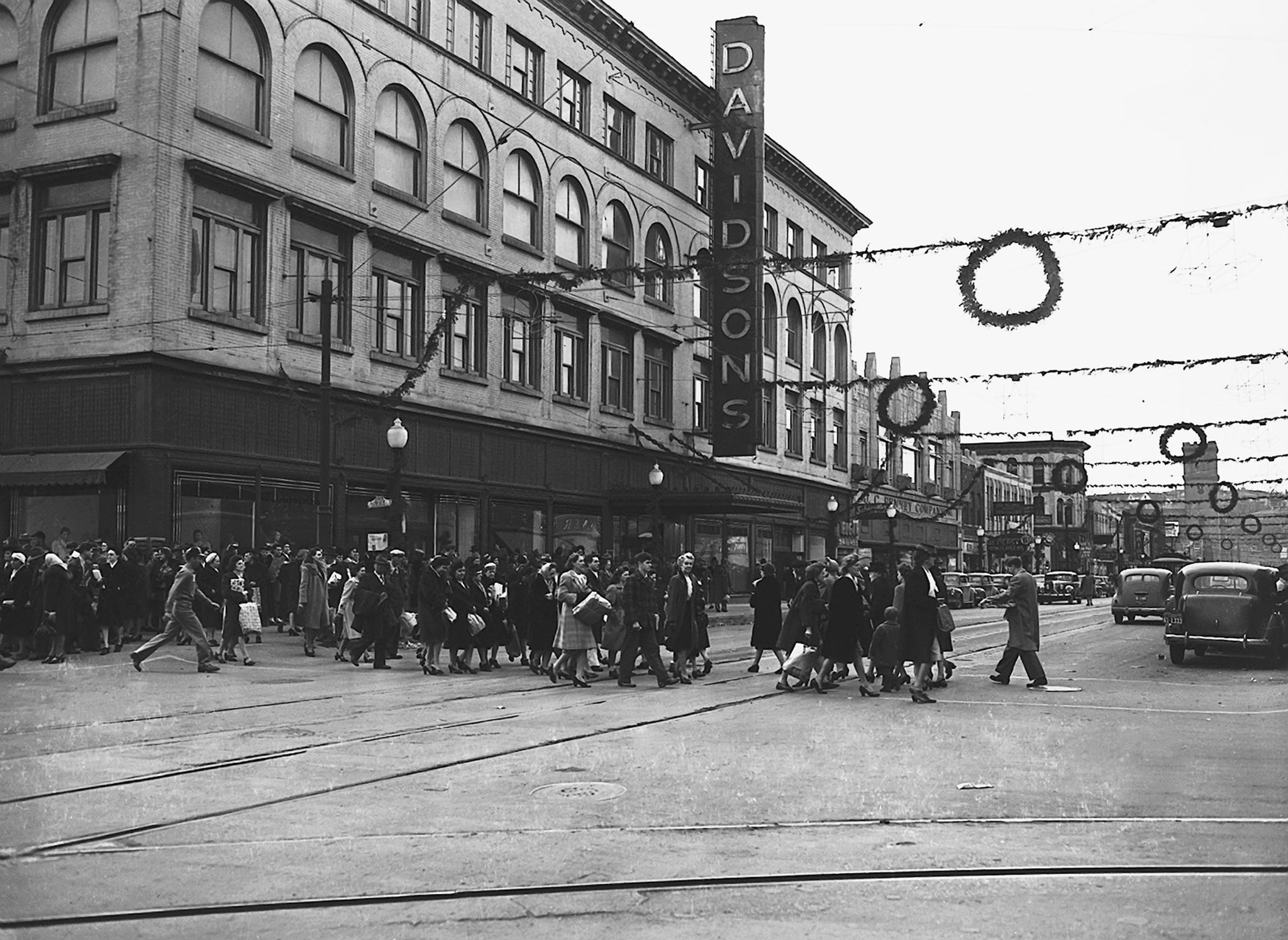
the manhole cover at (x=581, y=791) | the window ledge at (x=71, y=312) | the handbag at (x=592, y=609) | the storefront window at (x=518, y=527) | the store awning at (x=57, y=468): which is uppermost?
the window ledge at (x=71, y=312)

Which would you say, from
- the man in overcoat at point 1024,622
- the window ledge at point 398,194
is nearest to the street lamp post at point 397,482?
the window ledge at point 398,194

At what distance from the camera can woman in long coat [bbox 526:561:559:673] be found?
61.6ft

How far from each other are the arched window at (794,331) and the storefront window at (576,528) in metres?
16.7

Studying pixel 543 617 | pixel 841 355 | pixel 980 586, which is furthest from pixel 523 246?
pixel 980 586

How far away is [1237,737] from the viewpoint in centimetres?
1226

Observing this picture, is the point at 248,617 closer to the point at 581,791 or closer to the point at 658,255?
the point at 581,791

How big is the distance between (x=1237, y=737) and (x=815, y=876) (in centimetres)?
745

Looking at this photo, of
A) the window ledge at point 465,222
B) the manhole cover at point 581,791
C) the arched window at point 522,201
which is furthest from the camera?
the arched window at point 522,201

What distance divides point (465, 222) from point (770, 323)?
19.7 meters

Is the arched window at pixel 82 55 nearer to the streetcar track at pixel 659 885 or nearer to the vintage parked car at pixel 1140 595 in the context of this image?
Answer: the streetcar track at pixel 659 885

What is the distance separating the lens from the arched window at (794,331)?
5244cm

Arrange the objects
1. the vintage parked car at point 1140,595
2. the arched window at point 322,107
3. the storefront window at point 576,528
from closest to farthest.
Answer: the arched window at point 322,107
the storefront window at point 576,528
the vintage parked car at point 1140,595

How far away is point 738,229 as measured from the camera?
4278cm

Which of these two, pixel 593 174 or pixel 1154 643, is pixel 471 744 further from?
pixel 593 174
